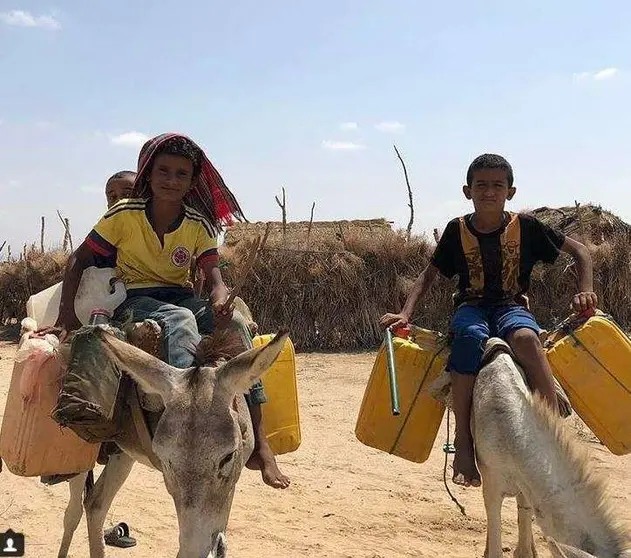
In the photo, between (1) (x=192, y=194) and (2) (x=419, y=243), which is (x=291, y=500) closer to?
(1) (x=192, y=194)

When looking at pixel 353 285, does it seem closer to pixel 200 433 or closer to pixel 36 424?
pixel 36 424

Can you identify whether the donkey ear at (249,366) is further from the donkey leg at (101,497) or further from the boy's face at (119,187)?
the boy's face at (119,187)

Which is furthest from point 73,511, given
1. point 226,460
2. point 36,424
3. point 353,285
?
point 353,285

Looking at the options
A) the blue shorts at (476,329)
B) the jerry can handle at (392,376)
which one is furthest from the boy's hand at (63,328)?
the blue shorts at (476,329)

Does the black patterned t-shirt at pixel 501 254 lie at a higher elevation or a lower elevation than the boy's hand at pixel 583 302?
higher

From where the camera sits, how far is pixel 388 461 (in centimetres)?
732

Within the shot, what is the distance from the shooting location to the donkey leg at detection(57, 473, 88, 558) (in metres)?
4.48

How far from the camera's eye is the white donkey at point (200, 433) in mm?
2564

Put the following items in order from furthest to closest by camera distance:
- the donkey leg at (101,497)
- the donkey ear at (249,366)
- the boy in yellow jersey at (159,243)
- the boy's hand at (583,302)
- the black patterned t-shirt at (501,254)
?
1. the black patterned t-shirt at (501,254)
2. the boy's hand at (583,302)
3. the donkey leg at (101,497)
4. the boy in yellow jersey at (159,243)
5. the donkey ear at (249,366)

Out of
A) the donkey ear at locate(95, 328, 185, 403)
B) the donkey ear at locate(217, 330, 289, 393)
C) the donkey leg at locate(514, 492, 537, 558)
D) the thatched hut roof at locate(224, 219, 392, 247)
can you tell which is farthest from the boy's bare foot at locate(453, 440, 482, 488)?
the thatched hut roof at locate(224, 219, 392, 247)

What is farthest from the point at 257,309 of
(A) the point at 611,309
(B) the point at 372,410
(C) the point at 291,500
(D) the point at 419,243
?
(B) the point at 372,410

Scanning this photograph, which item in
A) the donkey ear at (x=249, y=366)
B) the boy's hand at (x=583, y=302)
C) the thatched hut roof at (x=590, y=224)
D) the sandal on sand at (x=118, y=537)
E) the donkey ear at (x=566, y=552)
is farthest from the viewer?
the thatched hut roof at (x=590, y=224)

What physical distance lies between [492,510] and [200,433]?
2.02 metres

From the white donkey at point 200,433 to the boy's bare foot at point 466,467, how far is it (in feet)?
4.76
